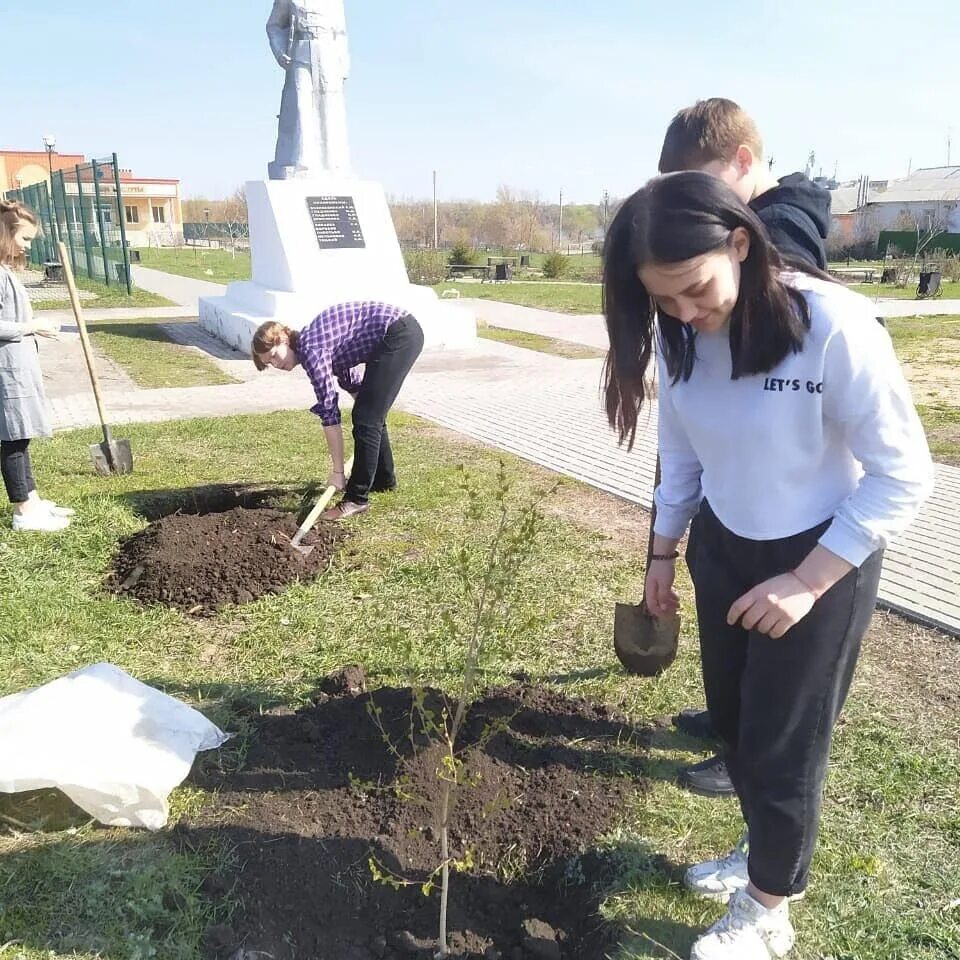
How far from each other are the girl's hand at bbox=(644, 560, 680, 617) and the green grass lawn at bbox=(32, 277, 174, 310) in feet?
53.4

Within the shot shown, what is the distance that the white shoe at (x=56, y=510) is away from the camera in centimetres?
470

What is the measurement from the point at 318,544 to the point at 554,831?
2.40m

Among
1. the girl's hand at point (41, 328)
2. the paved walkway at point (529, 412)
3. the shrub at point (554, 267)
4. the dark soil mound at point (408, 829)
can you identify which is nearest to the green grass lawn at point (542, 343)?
the paved walkway at point (529, 412)

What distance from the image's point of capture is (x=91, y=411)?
26.2 feet

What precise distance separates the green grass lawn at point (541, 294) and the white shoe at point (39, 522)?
13.5 m

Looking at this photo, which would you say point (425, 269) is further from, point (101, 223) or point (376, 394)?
point (376, 394)

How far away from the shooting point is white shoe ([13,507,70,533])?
14.9ft

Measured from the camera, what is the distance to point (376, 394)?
4.93m

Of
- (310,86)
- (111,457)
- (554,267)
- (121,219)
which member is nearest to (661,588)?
(111,457)

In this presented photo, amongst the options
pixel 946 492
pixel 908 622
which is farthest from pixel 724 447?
pixel 946 492

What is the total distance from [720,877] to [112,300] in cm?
1799

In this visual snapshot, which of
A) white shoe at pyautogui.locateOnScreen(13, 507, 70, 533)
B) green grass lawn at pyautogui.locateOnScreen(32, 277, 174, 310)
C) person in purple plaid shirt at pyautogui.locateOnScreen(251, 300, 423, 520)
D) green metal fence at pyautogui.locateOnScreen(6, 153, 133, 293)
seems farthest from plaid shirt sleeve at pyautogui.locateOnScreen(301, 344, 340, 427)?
green grass lawn at pyautogui.locateOnScreen(32, 277, 174, 310)

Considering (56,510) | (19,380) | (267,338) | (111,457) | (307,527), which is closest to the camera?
(267,338)

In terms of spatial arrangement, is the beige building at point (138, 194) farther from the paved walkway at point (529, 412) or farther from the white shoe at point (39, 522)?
the white shoe at point (39, 522)
